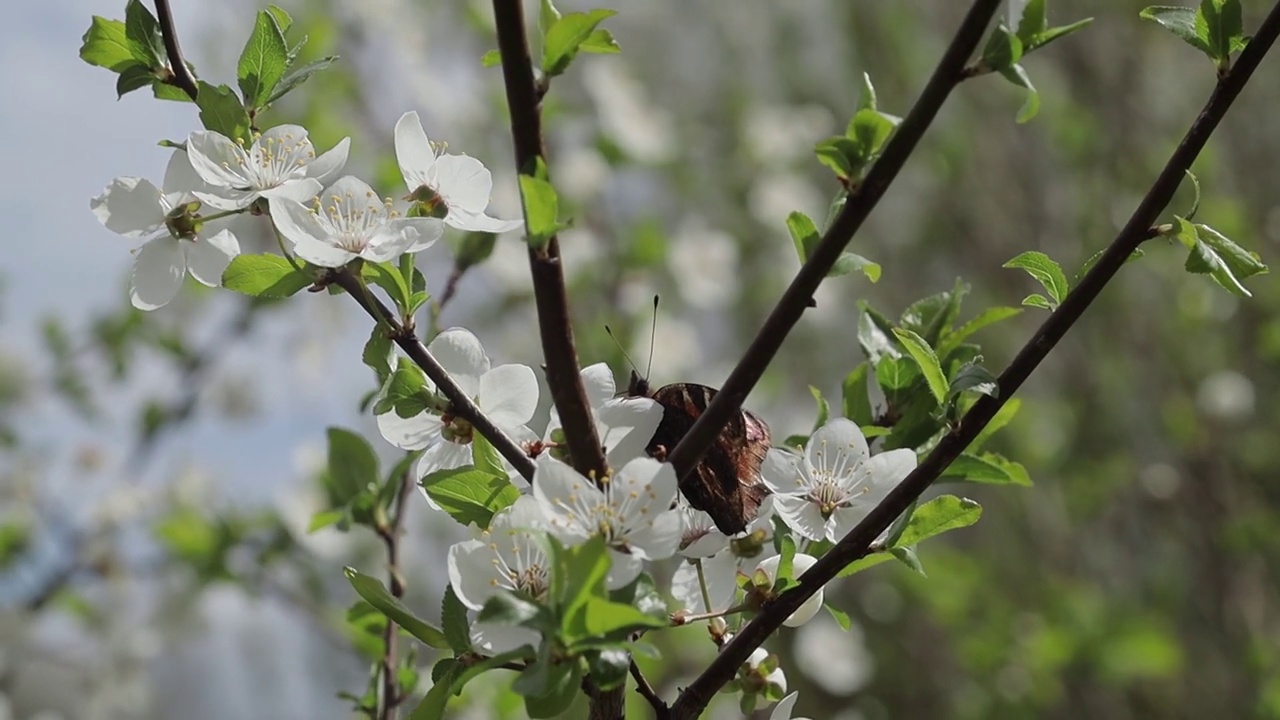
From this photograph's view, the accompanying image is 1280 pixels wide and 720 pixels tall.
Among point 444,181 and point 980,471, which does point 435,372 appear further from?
point 980,471

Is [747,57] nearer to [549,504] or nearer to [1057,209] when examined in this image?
[1057,209]

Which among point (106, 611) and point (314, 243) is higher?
point (314, 243)

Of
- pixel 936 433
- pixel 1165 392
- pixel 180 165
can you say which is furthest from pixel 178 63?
pixel 1165 392

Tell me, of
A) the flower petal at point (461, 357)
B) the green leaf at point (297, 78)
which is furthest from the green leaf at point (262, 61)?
the flower petal at point (461, 357)

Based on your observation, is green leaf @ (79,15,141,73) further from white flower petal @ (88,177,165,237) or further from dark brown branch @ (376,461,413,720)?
dark brown branch @ (376,461,413,720)

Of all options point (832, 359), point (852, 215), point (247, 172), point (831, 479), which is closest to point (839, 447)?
point (831, 479)

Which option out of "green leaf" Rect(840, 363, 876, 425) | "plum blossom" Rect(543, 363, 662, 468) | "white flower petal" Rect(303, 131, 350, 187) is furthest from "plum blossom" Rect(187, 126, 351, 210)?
"green leaf" Rect(840, 363, 876, 425)

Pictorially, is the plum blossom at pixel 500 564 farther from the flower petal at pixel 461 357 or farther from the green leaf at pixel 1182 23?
the green leaf at pixel 1182 23
